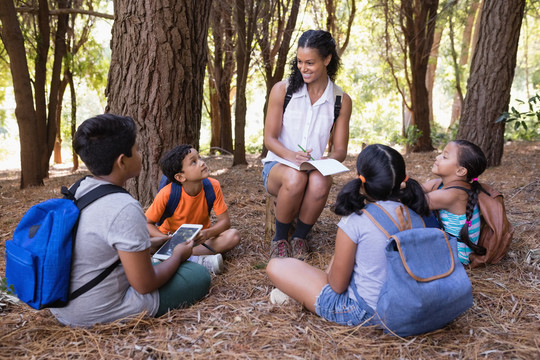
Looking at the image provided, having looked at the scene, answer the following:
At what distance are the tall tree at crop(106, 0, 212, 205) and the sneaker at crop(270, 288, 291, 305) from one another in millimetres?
2028

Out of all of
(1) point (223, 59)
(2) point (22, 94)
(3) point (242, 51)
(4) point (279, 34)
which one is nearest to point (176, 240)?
(2) point (22, 94)

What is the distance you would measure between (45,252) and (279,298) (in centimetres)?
126

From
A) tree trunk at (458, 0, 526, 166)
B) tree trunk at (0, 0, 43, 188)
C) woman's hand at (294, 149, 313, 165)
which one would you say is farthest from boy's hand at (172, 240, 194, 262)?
tree trunk at (0, 0, 43, 188)

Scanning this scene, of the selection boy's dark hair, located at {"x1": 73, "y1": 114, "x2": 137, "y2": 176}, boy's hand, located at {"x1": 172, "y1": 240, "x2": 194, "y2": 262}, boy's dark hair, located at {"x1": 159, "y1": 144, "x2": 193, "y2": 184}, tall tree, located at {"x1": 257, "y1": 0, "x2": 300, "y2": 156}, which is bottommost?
boy's hand, located at {"x1": 172, "y1": 240, "x2": 194, "y2": 262}

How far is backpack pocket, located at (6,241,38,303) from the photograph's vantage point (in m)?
1.81

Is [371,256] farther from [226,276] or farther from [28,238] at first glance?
[28,238]

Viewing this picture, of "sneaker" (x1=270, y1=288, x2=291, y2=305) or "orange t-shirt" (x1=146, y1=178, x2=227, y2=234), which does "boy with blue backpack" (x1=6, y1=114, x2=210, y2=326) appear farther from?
"orange t-shirt" (x1=146, y1=178, x2=227, y2=234)

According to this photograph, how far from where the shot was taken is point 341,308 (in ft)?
6.88

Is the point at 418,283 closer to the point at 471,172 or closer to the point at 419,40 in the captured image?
the point at 471,172

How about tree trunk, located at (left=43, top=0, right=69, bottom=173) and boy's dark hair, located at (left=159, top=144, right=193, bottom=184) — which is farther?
tree trunk, located at (left=43, top=0, right=69, bottom=173)

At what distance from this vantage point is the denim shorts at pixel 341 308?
6.70ft

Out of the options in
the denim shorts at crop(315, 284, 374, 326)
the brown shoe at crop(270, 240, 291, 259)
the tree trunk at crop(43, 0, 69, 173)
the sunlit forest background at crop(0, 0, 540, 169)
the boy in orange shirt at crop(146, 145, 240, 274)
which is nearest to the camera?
the denim shorts at crop(315, 284, 374, 326)

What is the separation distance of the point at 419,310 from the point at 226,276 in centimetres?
142

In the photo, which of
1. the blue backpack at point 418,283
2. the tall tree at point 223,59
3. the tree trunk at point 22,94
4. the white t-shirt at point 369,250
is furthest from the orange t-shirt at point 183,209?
the tall tree at point 223,59
